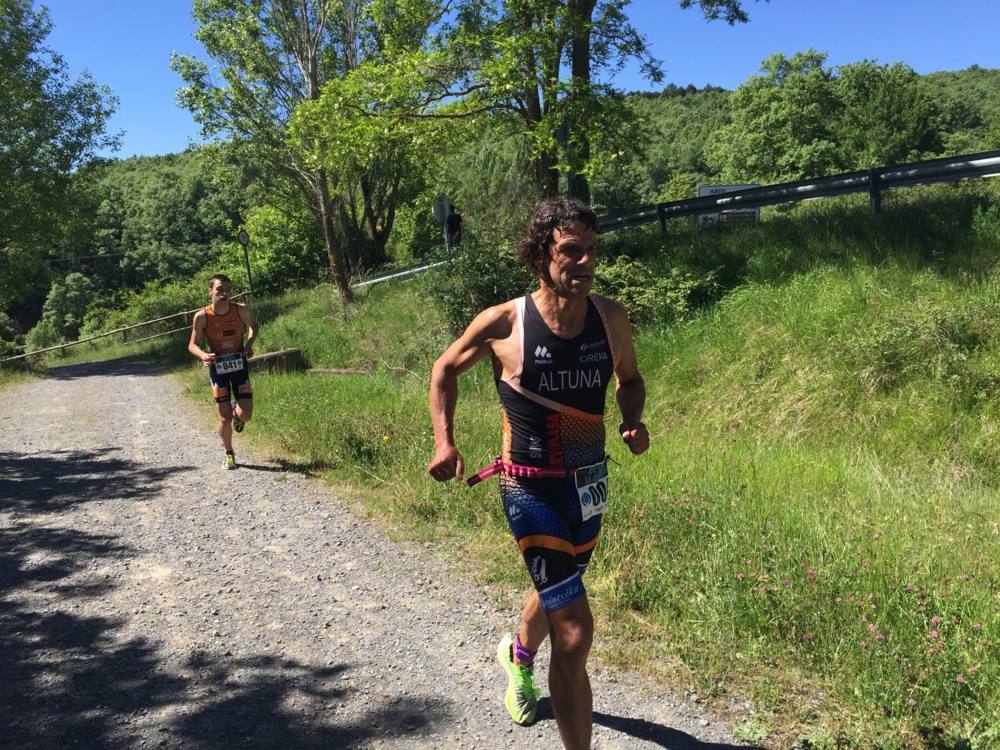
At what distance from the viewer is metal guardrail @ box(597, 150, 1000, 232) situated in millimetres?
10648

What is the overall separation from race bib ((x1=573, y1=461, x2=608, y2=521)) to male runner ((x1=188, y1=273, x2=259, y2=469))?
569 cm

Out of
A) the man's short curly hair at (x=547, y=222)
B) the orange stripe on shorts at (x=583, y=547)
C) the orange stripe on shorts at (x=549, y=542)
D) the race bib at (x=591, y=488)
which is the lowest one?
the orange stripe on shorts at (x=583, y=547)

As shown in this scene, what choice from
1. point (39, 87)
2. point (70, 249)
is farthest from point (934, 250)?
point (70, 249)

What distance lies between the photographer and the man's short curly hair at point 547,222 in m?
2.65

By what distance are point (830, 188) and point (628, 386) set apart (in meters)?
11.0

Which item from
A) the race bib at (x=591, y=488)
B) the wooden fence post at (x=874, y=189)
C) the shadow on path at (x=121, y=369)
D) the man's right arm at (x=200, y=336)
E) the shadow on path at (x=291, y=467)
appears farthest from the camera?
the shadow on path at (x=121, y=369)

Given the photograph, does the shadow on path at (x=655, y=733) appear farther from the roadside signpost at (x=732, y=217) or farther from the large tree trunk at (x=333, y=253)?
the large tree trunk at (x=333, y=253)

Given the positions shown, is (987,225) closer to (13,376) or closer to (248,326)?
(248,326)

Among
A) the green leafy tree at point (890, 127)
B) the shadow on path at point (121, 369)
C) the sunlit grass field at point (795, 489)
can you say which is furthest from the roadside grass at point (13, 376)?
the green leafy tree at point (890, 127)

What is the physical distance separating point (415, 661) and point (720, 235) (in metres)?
10.7

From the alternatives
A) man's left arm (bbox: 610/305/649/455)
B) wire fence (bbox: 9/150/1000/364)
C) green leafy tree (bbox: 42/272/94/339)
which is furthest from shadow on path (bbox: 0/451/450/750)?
green leafy tree (bbox: 42/272/94/339)

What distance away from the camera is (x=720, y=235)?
12.7 meters

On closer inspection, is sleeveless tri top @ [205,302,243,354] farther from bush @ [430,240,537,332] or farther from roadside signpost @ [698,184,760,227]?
roadside signpost @ [698,184,760,227]

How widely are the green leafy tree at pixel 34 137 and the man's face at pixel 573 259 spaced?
80.2 ft
